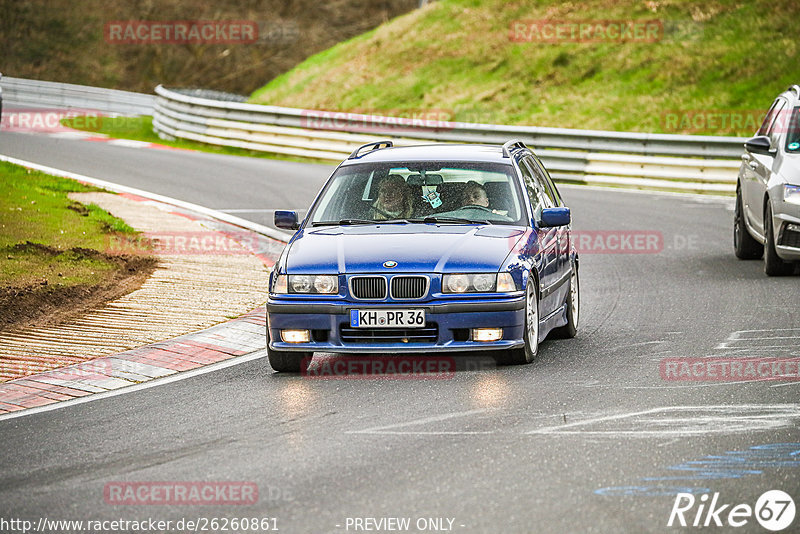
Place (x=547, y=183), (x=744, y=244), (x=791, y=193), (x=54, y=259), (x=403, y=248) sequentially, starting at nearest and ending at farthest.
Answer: (x=403, y=248) < (x=547, y=183) < (x=791, y=193) < (x=54, y=259) < (x=744, y=244)

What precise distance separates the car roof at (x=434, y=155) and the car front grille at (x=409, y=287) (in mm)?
1673

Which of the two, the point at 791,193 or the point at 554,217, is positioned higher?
the point at 554,217

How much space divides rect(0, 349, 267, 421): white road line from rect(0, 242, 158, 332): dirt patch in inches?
81.7

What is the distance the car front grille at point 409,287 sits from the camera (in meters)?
9.16

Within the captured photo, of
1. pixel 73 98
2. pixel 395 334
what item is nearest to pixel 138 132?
pixel 73 98

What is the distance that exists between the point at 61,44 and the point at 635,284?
50000 mm

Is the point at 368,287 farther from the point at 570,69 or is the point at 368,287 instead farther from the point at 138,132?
the point at 570,69

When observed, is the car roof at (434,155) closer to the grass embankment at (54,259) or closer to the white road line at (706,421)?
the grass embankment at (54,259)

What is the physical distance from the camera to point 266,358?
10.2 meters

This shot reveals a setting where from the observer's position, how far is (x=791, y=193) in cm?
1348

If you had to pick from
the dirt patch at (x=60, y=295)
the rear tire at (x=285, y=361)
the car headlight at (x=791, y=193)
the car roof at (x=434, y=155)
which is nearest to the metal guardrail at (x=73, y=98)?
the dirt patch at (x=60, y=295)

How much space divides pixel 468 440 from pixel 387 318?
1.91 meters

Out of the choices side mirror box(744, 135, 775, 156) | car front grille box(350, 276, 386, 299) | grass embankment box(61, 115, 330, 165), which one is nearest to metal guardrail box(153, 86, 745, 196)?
grass embankment box(61, 115, 330, 165)

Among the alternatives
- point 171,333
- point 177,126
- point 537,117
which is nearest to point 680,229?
point 171,333
